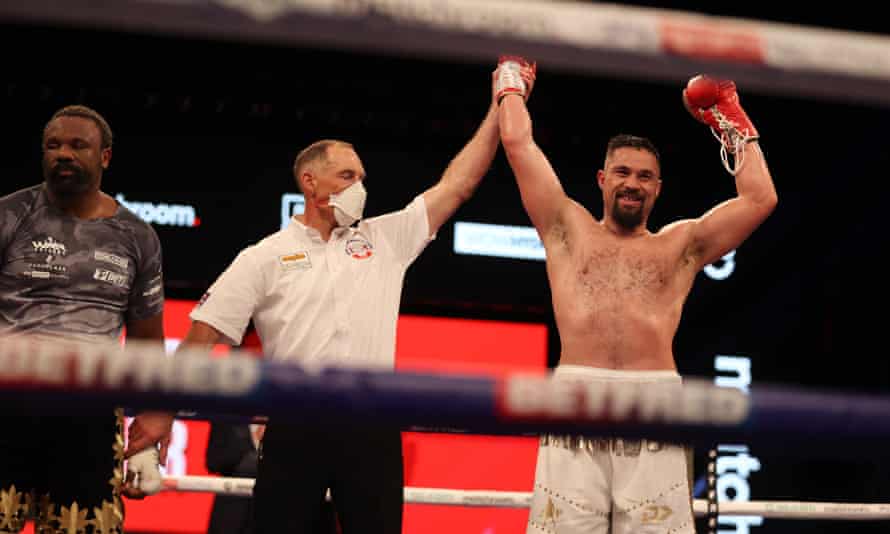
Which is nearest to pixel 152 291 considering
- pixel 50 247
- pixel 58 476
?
pixel 50 247

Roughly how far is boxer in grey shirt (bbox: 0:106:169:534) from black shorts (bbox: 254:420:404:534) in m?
0.32

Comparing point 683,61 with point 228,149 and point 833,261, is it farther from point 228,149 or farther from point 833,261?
point 833,261

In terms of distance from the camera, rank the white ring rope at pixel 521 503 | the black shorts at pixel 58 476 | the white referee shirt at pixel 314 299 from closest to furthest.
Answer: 1. the black shorts at pixel 58 476
2. the white referee shirt at pixel 314 299
3. the white ring rope at pixel 521 503

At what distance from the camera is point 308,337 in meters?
2.70

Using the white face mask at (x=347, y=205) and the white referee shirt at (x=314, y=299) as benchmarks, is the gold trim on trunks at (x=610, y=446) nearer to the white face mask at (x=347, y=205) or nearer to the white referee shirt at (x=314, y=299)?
the white referee shirt at (x=314, y=299)

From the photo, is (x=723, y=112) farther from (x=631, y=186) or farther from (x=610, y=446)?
(x=610, y=446)

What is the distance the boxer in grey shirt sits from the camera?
7.48 ft

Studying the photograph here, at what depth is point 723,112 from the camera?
2938 millimetres

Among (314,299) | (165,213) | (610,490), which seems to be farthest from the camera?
(165,213)

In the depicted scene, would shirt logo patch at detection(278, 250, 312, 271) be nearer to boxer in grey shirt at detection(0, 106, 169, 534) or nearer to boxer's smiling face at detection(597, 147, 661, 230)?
boxer in grey shirt at detection(0, 106, 169, 534)

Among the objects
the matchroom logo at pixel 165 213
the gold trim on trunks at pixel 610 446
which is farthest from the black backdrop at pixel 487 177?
the gold trim on trunks at pixel 610 446

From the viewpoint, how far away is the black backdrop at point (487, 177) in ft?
19.0

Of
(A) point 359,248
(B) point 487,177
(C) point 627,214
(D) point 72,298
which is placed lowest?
(D) point 72,298

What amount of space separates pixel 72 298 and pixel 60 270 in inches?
2.8
